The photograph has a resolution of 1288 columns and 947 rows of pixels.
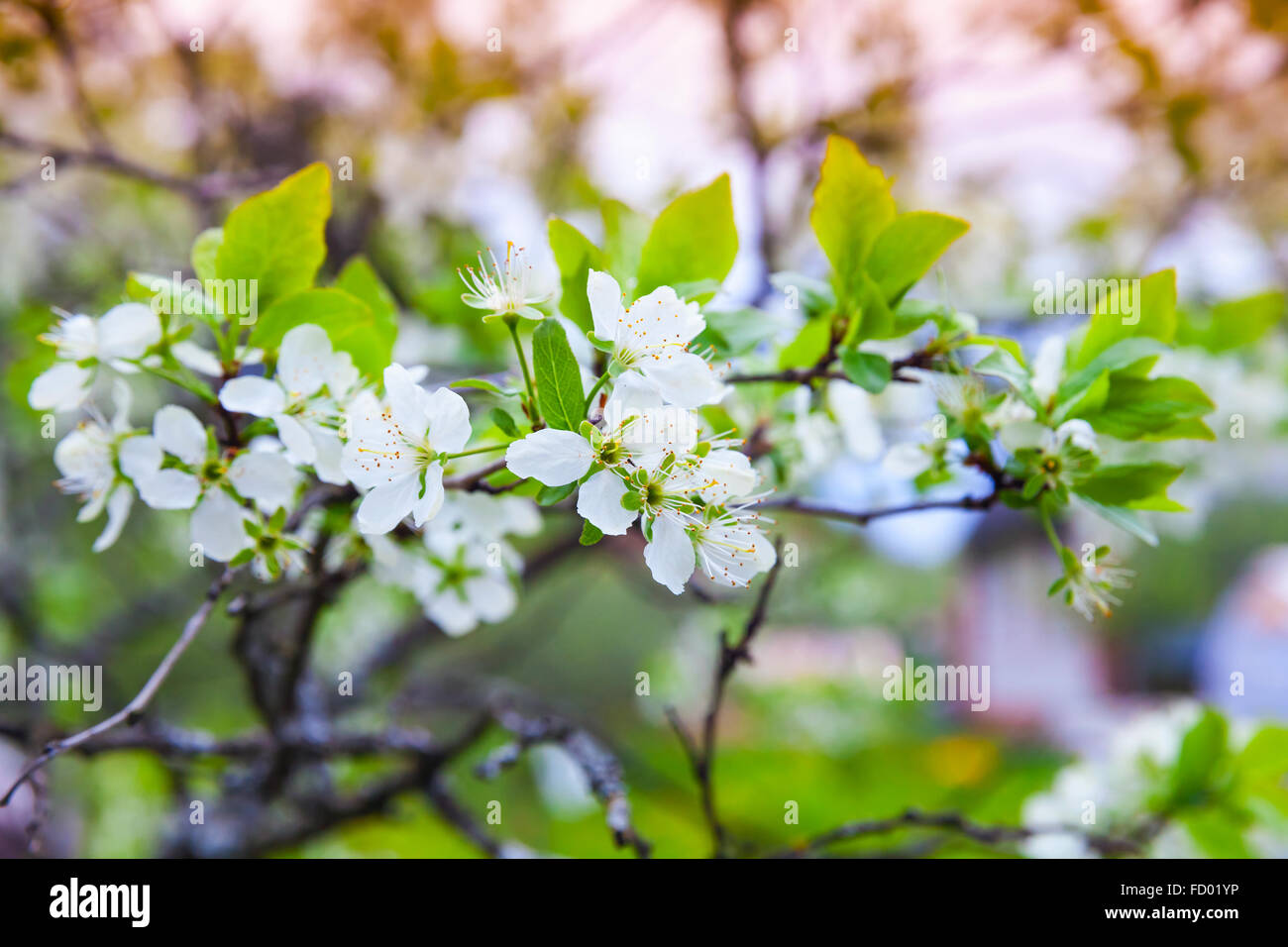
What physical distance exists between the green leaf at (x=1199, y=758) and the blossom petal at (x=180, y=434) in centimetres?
99

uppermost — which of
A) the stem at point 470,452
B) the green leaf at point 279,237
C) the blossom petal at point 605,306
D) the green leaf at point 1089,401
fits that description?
the green leaf at point 279,237

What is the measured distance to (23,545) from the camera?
1.91 metres

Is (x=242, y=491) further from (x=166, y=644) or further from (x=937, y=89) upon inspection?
(x=166, y=644)

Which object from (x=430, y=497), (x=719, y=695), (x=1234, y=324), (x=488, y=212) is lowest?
(x=719, y=695)

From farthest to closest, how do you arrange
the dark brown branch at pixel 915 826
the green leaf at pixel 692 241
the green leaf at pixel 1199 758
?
the green leaf at pixel 1199 758 < the dark brown branch at pixel 915 826 < the green leaf at pixel 692 241

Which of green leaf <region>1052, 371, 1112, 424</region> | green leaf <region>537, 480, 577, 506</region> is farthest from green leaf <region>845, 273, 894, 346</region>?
green leaf <region>537, 480, 577, 506</region>

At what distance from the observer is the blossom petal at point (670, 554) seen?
45 cm

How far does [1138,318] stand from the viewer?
1.91 ft

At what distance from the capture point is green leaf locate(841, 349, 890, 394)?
527mm

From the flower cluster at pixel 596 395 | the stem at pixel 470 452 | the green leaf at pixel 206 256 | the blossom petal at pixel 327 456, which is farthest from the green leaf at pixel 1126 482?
the green leaf at pixel 206 256

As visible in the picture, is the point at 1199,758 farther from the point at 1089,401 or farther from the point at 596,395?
the point at 596,395

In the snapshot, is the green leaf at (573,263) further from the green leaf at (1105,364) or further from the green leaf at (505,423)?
the green leaf at (1105,364)

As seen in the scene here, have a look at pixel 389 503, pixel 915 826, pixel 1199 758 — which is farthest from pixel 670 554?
pixel 1199 758

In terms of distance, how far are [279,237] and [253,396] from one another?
108 millimetres
